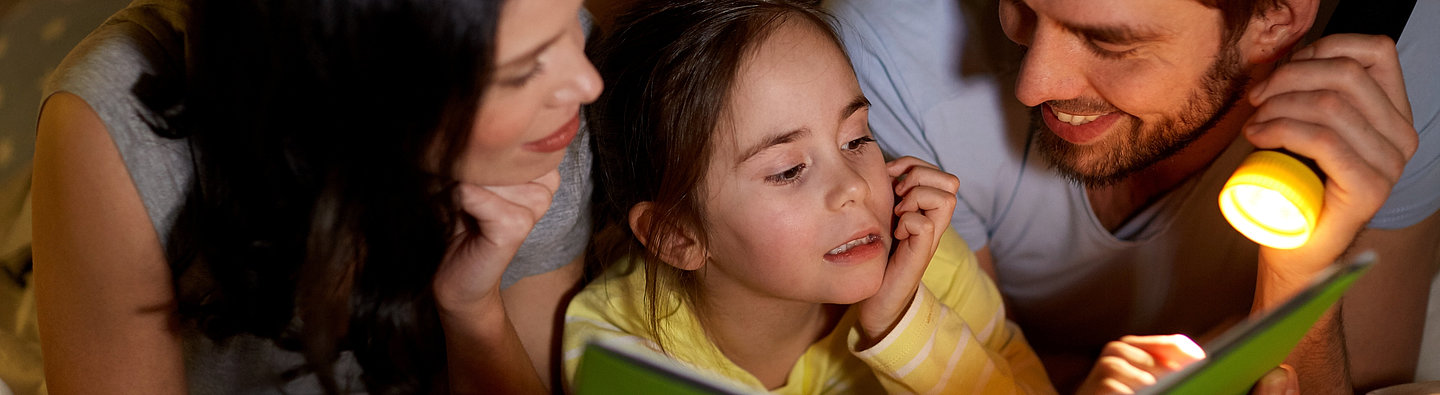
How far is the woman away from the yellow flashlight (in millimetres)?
651

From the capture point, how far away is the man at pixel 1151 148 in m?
1.00

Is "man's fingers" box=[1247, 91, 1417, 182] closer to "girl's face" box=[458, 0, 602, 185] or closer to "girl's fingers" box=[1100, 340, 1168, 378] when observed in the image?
"girl's fingers" box=[1100, 340, 1168, 378]

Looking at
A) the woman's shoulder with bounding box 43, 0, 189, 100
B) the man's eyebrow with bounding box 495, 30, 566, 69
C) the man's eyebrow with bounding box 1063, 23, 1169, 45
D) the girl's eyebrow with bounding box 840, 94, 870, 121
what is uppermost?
the man's eyebrow with bounding box 495, 30, 566, 69

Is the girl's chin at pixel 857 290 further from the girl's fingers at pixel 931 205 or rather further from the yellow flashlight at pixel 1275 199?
the yellow flashlight at pixel 1275 199

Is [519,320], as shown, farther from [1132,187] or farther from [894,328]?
[1132,187]

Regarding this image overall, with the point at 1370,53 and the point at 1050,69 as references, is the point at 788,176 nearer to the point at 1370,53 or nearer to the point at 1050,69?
the point at 1050,69

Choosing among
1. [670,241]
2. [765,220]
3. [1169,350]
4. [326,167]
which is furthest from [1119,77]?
[326,167]

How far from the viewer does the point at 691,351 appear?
1.20 meters

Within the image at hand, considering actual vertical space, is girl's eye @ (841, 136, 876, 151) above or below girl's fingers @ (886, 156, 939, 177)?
above

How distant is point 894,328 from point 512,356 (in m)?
0.44

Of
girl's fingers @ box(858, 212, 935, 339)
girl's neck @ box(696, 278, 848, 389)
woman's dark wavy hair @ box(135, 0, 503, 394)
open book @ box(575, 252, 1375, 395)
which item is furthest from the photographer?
girl's neck @ box(696, 278, 848, 389)

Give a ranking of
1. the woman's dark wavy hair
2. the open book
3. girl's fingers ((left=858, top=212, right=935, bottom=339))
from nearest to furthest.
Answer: the open book → the woman's dark wavy hair → girl's fingers ((left=858, top=212, right=935, bottom=339))

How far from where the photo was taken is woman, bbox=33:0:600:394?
79 cm

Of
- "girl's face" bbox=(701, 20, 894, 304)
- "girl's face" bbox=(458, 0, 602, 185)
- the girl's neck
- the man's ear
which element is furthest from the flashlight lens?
"girl's face" bbox=(458, 0, 602, 185)
